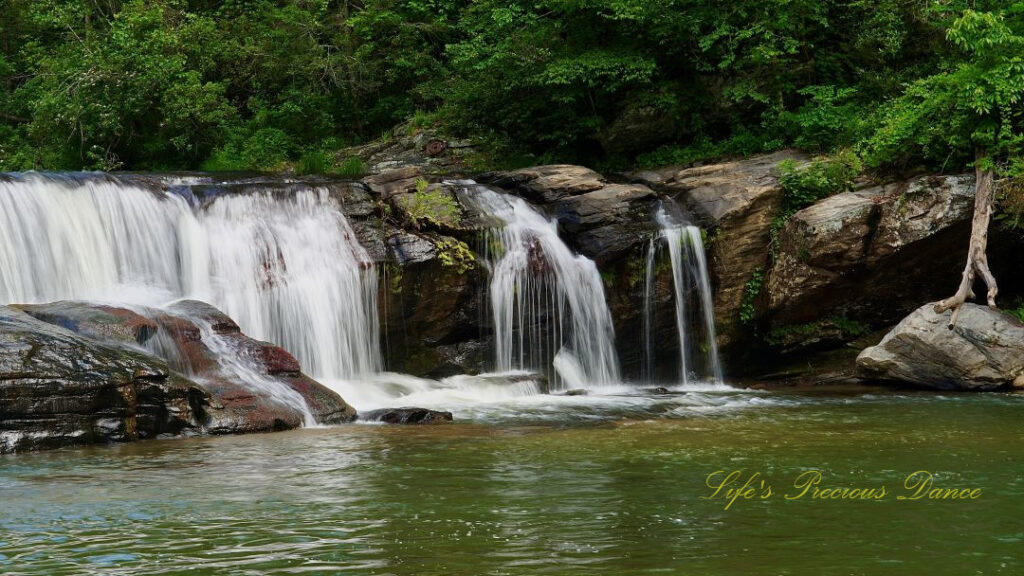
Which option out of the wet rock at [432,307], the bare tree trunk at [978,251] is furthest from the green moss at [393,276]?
the bare tree trunk at [978,251]

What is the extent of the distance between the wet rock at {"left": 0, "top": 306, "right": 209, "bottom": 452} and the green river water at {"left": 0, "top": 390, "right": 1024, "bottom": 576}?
0.44 metres

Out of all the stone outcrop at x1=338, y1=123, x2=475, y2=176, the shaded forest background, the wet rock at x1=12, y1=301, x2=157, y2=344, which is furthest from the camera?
the stone outcrop at x1=338, y1=123, x2=475, y2=176

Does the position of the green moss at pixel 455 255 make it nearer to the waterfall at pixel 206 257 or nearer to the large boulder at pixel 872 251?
the waterfall at pixel 206 257

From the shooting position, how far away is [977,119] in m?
16.5

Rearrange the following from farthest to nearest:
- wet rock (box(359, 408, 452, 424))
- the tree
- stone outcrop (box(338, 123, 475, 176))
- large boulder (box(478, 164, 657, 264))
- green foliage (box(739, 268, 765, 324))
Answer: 1. stone outcrop (box(338, 123, 475, 176))
2. green foliage (box(739, 268, 765, 324))
3. large boulder (box(478, 164, 657, 264))
4. the tree
5. wet rock (box(359, 408, 452, 424))

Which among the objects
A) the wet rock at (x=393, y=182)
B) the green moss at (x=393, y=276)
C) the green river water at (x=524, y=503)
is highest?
the wet rock at (x=393, y=182)

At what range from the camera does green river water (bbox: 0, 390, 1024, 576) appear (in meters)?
5.46

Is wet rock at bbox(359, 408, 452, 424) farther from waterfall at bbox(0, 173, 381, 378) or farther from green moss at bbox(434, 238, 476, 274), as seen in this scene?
green moss at bbox(434, 238, 476, 274)

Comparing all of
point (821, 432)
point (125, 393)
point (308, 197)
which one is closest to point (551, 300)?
point (308, 197)

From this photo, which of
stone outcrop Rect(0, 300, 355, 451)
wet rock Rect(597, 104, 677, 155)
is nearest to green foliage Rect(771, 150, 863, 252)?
wet rock Rect(597, 104, 677, 155)

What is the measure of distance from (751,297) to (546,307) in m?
3.81

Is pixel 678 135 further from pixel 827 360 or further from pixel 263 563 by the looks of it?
pixel 263 563

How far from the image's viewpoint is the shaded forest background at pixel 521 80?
58.0 feet

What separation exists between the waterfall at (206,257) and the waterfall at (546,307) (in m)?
2.25
